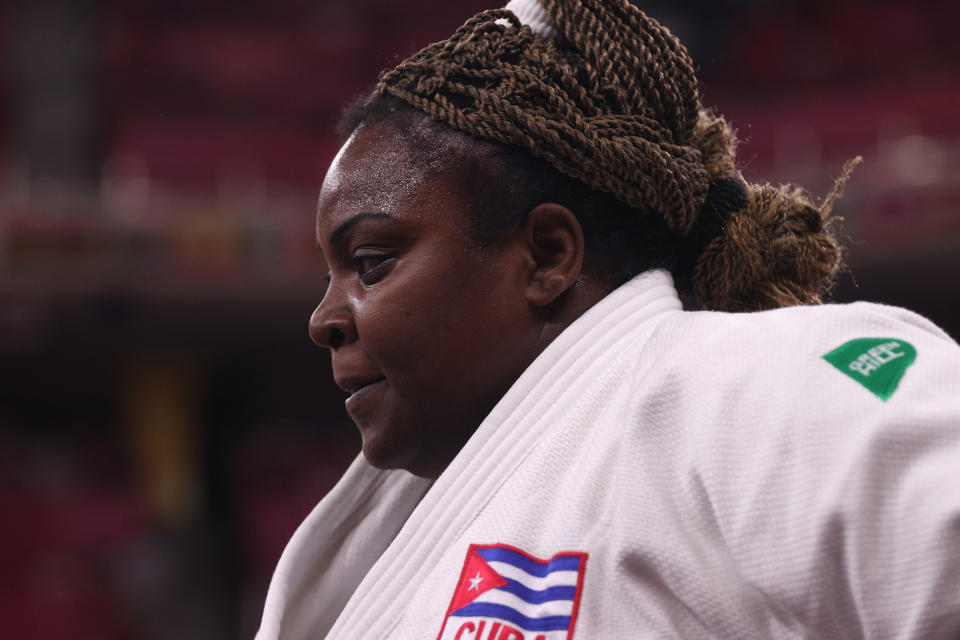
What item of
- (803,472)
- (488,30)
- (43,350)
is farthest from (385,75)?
(43,350)

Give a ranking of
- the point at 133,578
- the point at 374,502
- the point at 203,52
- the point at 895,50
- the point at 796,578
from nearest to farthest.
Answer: the point at 796,578 → the point at 374,502 → the point at 133,578 → the point at 895,50 → the point at 203,52

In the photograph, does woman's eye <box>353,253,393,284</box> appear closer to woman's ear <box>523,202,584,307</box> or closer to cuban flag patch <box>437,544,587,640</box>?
woman's ear <box>523,202,584,307</box>

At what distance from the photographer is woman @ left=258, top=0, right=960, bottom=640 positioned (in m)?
0.54

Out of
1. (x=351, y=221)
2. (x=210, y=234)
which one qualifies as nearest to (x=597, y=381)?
(x=351, y=221)

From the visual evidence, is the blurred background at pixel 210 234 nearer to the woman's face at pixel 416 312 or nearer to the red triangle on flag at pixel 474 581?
the woman's face at pixel 416 312

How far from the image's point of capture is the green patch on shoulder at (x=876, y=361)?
0.55 meters

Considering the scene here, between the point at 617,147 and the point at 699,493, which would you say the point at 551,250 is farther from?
the point at 699,493

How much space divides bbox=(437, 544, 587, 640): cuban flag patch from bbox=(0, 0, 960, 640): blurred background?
2.90m

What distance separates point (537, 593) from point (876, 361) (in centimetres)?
25


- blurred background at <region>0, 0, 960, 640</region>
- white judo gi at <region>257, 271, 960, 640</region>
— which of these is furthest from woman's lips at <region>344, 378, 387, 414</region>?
blurred background at <region>0, 0, 960, 640</region>

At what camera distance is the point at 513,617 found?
612 millimetres

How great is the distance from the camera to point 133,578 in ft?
12.7

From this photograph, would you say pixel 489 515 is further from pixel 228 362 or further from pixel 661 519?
pixel 228 362

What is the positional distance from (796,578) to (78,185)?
4694 mm
